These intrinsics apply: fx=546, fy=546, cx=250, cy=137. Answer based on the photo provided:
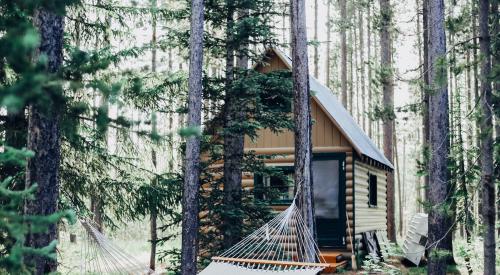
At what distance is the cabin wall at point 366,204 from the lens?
40.3 feet

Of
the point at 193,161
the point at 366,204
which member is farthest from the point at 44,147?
the point at 366,204

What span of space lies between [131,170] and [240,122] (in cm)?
185

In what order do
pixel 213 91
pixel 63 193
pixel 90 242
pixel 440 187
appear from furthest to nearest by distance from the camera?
pixel 213 91 < pixel 440 187 < pixel 63 193 < pixel 90 242

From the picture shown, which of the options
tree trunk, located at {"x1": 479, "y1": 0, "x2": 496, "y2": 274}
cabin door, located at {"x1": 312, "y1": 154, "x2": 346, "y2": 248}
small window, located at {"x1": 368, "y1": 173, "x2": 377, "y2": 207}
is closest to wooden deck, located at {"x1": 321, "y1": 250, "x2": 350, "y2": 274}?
cabin door, located at {"x1": 312, "y1": 154, "x2": 346, "y2": 248}

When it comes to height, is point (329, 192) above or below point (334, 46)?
below

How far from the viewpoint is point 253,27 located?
8594 millimetres

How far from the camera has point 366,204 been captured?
43.7 ft

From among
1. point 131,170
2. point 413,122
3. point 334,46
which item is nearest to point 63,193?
point 131,170

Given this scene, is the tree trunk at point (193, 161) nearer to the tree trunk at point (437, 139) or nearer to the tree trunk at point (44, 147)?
the tree trunk at point (44, 147)

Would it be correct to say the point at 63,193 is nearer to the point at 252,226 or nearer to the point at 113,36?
the point at 113,36

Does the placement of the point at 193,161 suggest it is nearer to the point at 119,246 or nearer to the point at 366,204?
the point at 366,204

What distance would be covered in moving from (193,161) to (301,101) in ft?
6.23

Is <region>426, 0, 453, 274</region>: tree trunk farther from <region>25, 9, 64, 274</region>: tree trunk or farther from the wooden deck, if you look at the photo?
<region>25, 9, 64, 274</region>: tree trunk

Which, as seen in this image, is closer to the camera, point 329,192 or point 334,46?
point 329,192
